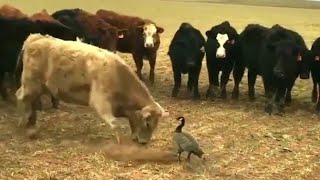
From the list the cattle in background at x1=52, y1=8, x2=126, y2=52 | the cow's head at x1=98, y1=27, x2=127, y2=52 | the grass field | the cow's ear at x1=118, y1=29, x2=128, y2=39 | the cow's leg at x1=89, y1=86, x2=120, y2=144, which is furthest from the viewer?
the cow's ear at x1=118, y1=29, x2=128, y2=39

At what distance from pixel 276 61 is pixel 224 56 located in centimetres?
105

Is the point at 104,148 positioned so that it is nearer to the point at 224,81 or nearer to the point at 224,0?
the point at 224,81

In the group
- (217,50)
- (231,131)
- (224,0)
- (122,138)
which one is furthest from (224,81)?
(224,0)

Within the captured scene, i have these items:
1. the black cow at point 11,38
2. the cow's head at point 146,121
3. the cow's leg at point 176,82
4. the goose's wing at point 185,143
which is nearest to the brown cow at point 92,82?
the cow's head at point 146,121

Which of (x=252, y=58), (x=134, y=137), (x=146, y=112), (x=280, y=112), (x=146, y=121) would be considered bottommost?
(x=280, y=112)

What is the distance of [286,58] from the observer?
919cm

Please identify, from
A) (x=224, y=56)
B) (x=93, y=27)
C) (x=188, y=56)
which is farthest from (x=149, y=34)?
(x=224, y=56)

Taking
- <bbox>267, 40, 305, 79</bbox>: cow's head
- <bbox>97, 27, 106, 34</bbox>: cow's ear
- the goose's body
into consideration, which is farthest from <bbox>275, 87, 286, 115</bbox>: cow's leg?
<bbox>97, 27, 106, 34</bbox>: cow's ear

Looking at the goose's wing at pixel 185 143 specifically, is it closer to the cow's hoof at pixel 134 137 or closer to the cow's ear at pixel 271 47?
the cow's hoof at pixel 134 137

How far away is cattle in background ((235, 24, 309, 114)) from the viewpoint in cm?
921

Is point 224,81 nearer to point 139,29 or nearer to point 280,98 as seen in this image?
point 280,98

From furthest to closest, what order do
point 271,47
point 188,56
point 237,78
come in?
point 237,78 → point 188,56 → point 271,47

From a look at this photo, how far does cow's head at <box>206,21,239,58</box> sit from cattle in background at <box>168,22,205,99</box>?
0.24 metres

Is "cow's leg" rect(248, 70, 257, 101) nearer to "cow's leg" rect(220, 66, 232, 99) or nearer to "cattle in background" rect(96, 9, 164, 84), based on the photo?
"cow's leg" rect(220, 66, 232, 99)
